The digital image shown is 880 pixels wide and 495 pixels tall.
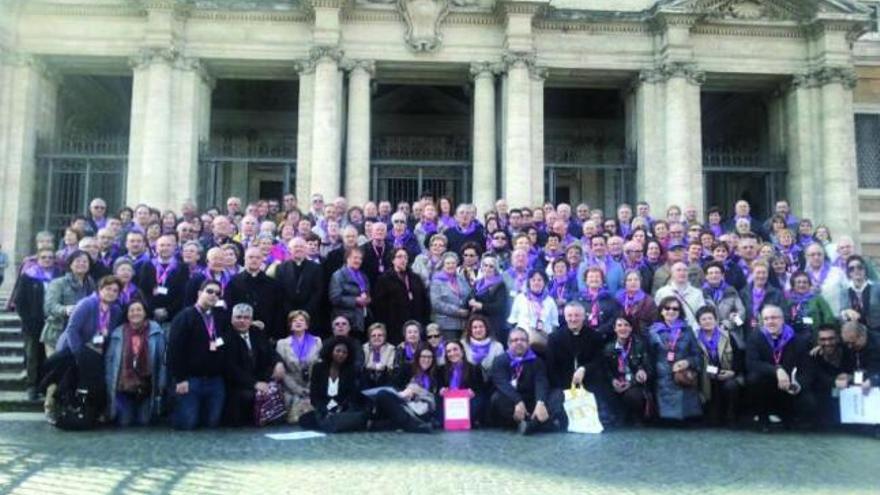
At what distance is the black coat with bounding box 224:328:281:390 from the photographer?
9.31 m

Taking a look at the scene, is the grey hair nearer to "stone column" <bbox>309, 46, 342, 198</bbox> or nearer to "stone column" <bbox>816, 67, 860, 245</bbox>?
"stone column" <bbox>309, 46, 342, 198</bbox>

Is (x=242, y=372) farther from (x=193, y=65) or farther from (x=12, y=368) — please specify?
(x=193, y=65)

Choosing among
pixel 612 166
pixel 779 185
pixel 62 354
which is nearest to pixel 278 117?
pixel 612 166

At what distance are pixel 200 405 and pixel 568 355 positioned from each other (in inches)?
173

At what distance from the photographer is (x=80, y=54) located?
19.5m

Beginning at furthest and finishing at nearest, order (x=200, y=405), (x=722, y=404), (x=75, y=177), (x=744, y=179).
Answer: (x=744, y=179) < (x=75, y=177) < (x=722, y=404) < (x=200, y=405)

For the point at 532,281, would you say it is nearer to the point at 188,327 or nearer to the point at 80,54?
the point at 188,327

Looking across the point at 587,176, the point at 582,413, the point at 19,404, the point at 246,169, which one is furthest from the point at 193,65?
the point at 582,413

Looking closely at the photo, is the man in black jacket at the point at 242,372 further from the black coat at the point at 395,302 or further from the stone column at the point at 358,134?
the stone column at the point at 358,134

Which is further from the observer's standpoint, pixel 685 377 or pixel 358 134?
pixel 358 134

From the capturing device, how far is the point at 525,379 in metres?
9.41

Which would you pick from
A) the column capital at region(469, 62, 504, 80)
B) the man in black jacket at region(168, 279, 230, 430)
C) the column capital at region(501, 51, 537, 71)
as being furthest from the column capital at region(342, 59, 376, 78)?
the man in black jacket at region(168, 279, 230, 430)

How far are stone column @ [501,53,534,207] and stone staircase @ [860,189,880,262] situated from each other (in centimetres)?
937

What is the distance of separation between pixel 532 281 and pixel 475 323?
946 millimetres
